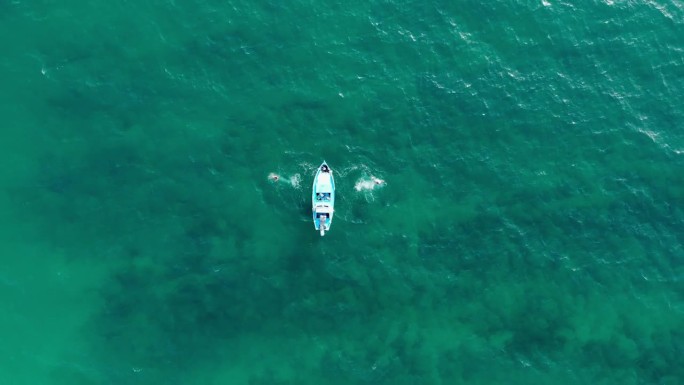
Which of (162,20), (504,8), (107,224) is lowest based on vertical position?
(107,224)

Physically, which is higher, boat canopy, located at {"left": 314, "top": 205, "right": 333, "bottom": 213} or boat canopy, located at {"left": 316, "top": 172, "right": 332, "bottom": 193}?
boat canopy, located at {"left": 316, "top": 172, "right": 332, "bottom": 193}

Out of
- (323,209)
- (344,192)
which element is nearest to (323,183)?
(323,209)

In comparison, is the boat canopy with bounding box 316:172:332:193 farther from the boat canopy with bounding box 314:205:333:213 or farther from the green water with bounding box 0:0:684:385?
the green water with bounding box 0:0:684:385

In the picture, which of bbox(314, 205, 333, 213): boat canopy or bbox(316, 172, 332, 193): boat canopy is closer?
bbox(314, 205, 333, 213): boat canopy

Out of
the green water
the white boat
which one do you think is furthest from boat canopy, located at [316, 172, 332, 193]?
the green water

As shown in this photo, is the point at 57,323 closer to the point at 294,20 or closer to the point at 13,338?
the point at 13,338

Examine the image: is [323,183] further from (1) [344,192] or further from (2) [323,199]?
(1) [344,192]

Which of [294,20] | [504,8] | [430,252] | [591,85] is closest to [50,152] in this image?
[294,20]

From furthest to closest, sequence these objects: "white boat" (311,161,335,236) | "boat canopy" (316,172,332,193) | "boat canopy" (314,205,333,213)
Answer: "boat canopy" (316,172,332,193) < "white boat" (311,161,335,236) < "boat canopy" (314,205,333,213)
